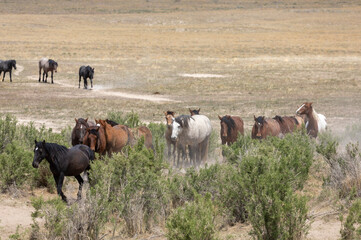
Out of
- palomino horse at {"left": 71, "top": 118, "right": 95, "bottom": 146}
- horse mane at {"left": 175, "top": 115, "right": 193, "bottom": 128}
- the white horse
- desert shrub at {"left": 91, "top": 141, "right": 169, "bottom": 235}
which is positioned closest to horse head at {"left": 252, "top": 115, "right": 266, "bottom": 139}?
the white horse

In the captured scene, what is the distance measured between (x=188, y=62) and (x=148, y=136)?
35.0 meters

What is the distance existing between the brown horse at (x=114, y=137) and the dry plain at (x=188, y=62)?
207 centimetres

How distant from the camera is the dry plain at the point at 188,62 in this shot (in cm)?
2314

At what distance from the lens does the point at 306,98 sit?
25922mm

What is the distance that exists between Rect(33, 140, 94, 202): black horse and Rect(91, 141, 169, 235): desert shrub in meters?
0.42

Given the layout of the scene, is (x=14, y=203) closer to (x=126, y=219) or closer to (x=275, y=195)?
(x=126, y=219)

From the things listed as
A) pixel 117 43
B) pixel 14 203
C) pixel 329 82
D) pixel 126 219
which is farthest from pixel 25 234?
pixel 117 43

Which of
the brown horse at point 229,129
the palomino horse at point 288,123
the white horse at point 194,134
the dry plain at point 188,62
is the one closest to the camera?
the white horse at point 194,134

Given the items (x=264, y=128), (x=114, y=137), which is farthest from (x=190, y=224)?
(x=264, y=128)

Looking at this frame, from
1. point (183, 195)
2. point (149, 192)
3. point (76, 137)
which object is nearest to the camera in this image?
point (149, 192)

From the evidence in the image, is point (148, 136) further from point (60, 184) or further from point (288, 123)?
point (288, 123)

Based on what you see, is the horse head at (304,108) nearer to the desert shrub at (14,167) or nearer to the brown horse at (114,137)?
the brown horse at (114,137)

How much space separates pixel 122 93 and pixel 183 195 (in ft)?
64.5

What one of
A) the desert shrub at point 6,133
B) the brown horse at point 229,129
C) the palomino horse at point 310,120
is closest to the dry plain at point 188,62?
the palomino horse at point 310,120
